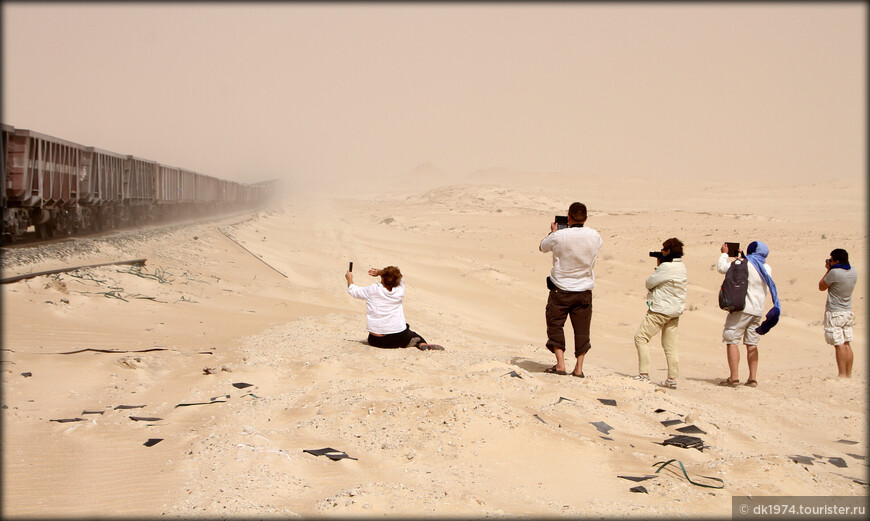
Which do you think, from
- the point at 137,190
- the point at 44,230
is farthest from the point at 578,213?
the point at 137,190

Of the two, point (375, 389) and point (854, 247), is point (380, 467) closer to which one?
point (375, 389)

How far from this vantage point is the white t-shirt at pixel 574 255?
6.94 meters

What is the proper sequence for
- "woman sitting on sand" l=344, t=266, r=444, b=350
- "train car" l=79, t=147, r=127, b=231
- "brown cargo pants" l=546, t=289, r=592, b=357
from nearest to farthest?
"brown cargo pants" l=546, t=289, r=592, b=357 < "woman sitting on sand" l=344, t=266, r=444, b=350 < "train car" l=79, t=147, r=127, b=231

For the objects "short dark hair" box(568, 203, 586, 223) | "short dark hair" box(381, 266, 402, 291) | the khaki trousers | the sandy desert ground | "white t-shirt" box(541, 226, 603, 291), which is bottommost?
the sandy desert ground

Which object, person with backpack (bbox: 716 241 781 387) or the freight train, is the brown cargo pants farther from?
the freight train

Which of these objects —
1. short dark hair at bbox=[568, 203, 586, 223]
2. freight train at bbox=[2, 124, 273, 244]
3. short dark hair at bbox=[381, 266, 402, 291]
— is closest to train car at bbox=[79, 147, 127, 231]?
freight train at bbox=[2, 124, 273, 244]

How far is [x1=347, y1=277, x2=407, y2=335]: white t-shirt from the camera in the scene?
799 cm

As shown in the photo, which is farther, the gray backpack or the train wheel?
the train wheel

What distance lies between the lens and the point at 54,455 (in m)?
4.31

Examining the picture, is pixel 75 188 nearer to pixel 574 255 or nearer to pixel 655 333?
pixel 574 255

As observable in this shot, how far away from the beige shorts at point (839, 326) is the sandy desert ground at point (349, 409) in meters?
0.51

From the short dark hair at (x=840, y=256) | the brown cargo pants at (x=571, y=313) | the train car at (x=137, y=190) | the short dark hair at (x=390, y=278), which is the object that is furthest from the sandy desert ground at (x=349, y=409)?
the train car at (x=137, y=190)

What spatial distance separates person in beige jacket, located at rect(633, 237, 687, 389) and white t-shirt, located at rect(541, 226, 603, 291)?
83 cm

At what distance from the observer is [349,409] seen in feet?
17.4
